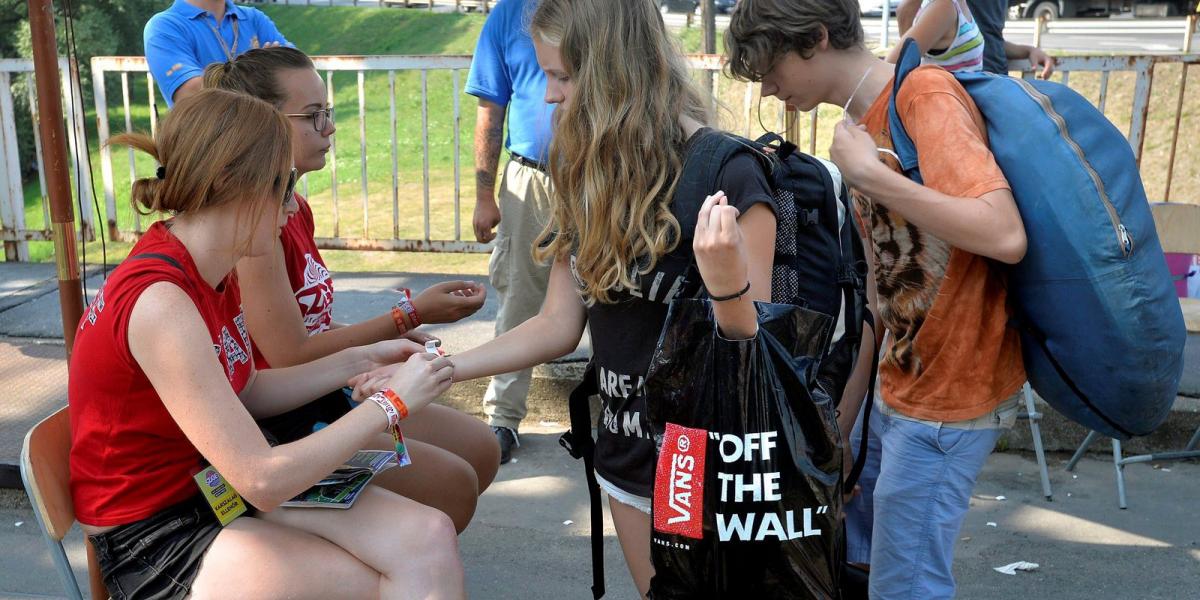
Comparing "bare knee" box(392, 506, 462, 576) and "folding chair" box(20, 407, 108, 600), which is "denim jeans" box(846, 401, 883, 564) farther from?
"folding chair" box(20, 407, 108, 600)

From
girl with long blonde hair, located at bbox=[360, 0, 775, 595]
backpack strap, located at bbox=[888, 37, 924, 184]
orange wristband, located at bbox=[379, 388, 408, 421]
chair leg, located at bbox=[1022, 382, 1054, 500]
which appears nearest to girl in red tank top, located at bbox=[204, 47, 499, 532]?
orange wristband, located at bbox=[379, 388, 408, 421]

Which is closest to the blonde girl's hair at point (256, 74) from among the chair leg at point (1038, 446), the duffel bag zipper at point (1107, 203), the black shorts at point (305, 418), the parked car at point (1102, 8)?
the black shorts at point (305, 418)

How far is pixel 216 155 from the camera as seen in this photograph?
6.57ft

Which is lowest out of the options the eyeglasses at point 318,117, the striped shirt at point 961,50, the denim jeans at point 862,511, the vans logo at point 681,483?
the denim jeans at point 862,511

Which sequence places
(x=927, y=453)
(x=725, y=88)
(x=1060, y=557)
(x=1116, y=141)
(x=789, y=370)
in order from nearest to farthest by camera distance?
(x=789, y=370)
(x=1116, y=141)
(x=927, y=453)
(x=1060, y=557)
(x=725, y=88)

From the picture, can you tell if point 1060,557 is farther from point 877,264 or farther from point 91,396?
point 91,396

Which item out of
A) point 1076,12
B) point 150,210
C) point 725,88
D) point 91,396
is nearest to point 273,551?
point 91,396

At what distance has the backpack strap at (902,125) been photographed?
2100 millimetres

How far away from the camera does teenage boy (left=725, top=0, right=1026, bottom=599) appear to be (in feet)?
6.77

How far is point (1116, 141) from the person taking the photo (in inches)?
77.1

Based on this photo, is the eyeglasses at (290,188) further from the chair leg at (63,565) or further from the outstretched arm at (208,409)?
the chair leg at (63,565)

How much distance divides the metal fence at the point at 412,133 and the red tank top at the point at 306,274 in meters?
0.36

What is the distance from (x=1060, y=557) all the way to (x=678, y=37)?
2304 millimetres

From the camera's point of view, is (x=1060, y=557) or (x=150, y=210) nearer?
(x=150, y=210)
